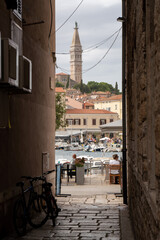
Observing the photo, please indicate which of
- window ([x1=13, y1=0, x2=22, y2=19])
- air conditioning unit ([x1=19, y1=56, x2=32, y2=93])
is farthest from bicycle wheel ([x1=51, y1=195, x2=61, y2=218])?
window ([x1=13, y1=0, x2=22, y2=19])

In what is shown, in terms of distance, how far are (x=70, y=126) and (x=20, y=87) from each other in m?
95.0

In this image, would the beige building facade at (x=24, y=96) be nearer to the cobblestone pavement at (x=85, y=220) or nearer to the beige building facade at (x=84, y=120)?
the cobblestone pavement at (x=85, y=220)

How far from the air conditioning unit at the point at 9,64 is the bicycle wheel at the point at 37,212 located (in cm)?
263

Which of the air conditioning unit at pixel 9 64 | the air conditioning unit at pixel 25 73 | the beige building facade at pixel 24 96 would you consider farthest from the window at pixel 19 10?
the air conditioning unit at pixel 9 64

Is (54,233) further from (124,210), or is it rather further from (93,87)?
(93,87)

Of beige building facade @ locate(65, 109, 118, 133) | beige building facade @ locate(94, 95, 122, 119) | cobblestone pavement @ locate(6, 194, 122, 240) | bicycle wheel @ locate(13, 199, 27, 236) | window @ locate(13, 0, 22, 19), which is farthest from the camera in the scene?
beige building facade @ locate(94, 95, 122, 119)

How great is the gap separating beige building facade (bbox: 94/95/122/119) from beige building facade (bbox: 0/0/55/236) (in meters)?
99.1

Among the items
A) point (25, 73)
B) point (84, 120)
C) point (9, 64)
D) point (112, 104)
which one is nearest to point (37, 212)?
point (25, 73)

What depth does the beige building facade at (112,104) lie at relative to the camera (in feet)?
384

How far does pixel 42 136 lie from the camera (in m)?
11.4

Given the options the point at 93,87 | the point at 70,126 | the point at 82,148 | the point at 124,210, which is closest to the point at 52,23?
the point at 124,210

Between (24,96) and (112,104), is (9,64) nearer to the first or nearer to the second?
(24,96)

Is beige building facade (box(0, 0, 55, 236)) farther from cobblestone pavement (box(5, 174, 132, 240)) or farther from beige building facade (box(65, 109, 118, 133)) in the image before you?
beige building facade (box(65, 109, 118, 133))

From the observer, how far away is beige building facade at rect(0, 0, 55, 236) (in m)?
7.31
